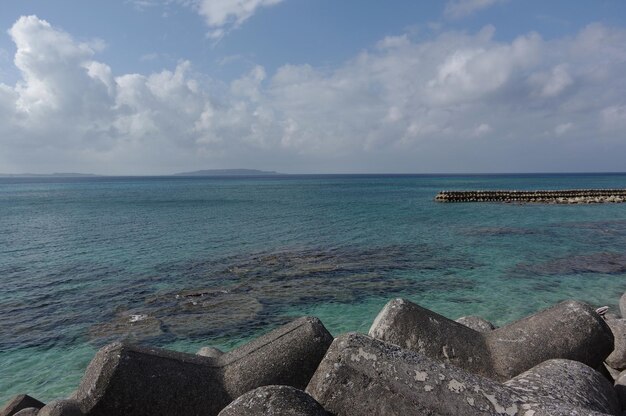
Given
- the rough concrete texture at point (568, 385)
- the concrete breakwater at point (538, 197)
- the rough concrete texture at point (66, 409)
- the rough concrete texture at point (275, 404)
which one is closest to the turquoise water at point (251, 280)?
the rough concrete texture at point (66, 409)

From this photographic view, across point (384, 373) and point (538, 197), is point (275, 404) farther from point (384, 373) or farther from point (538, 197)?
point (538, 197)

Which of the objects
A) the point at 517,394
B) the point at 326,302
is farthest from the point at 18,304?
Result: the point at 517,394

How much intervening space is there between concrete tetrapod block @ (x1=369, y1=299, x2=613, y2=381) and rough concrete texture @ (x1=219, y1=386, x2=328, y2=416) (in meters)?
2.53

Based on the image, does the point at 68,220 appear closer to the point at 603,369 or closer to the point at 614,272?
the point at 614,272

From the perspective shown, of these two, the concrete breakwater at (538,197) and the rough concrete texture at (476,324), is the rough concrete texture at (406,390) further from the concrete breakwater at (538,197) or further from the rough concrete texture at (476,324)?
the concrete breakwater at (538,197)

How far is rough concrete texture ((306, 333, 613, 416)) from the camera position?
394 centimetres

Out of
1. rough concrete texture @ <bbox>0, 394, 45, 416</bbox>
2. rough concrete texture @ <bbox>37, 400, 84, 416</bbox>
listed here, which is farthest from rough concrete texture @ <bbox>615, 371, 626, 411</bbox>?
rough concrete texture @ <bbox>0, 394, 45, 416</bbox>

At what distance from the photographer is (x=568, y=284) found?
19.0 m

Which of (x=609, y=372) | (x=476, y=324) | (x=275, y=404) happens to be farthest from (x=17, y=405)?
(x=609, y=372)

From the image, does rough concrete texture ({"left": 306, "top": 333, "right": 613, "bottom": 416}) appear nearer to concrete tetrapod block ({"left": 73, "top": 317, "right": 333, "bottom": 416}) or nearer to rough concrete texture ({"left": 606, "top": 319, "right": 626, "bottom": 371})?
concrete tetrapod block ({"left": 73, "top": 317, "right": 333, "bottom": 416})

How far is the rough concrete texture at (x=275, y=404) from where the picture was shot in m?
3.65

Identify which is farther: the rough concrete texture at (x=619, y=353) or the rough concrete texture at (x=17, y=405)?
the rough concrete texture at (x=17, y=405)

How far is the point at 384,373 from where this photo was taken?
415 cm

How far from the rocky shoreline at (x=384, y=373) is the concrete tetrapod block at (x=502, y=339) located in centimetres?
1
